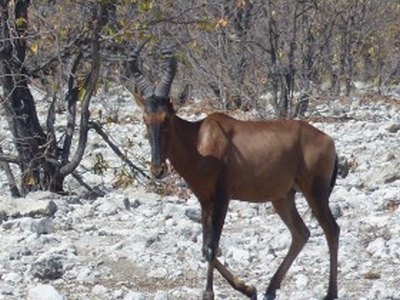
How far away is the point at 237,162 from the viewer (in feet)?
32.2

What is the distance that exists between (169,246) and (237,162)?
2.13 m

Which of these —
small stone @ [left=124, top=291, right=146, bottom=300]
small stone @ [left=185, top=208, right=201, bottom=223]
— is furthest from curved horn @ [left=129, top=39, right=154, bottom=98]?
small stone @ [left=185, top=208, right=201, bottom=223]

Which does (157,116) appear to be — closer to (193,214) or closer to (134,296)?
(134,296)

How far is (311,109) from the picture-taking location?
1028 inches

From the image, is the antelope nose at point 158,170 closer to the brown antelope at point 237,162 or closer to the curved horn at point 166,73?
the brown antelope at point 237,162

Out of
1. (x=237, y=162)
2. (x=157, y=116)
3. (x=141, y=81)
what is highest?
(x=141, y=81)

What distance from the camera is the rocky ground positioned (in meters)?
10.3

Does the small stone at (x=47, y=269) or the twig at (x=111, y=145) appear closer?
the small stone at (x=47, y=269)

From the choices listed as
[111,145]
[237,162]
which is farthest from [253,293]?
[111,145]

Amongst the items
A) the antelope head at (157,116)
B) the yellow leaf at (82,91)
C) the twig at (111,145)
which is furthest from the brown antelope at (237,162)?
the twig at (111,145)

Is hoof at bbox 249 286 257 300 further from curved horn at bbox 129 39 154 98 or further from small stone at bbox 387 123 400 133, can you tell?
small stone at bbox 387 123 400 133

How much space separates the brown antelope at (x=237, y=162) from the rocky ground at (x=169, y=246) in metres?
0.55

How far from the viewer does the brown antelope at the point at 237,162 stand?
9.51 metres

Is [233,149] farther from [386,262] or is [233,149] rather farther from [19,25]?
[19,25]
